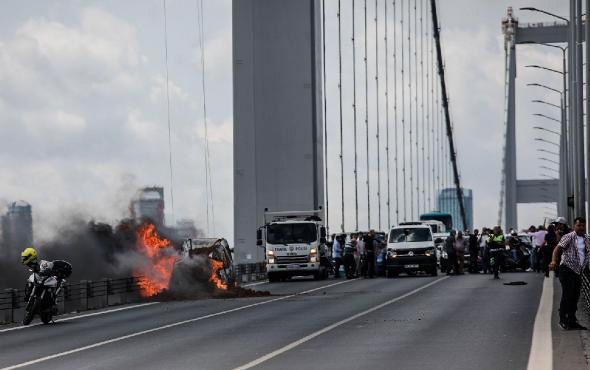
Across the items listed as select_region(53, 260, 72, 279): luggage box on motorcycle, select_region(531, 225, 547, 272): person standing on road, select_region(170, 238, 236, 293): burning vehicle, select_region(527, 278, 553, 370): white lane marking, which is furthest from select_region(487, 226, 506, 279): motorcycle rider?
select_region(53, 260, 72, 279): luggage box on motorcycle

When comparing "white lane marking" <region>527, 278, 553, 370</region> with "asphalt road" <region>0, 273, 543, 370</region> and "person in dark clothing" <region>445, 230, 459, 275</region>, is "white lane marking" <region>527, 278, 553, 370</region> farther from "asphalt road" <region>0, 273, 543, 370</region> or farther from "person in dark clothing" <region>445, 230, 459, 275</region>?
"person in dark clothing" <region>445, 230, 459, 275</region>

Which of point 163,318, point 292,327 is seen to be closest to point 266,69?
point 163,318

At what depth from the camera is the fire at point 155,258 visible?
4097 cm

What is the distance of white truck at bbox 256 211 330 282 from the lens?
175ft

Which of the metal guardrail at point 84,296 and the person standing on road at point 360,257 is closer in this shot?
the metal guardrail at point 84,296

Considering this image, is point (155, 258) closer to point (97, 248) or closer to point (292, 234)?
point (97, 248)

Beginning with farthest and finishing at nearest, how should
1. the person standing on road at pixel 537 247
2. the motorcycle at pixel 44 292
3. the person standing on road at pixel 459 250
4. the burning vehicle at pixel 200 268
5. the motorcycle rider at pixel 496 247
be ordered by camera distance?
1. the person standing on road at pixel 459 250
2. the person standing on road at pixel 537 247
3. the motorcycle rider at pixel 496 247
4. the burning vehicle at pixel 200 268
5. the motorcycle at pixel 44 292

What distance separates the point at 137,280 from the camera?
39.4 m

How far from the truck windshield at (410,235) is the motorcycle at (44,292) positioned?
28699mm

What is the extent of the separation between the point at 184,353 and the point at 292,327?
219 inches

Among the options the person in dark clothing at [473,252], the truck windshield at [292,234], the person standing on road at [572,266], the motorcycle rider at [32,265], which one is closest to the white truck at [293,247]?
the truck windshield at [292,234]

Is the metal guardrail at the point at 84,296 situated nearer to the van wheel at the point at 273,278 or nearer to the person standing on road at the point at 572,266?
the person standing on road at the point at 572,266

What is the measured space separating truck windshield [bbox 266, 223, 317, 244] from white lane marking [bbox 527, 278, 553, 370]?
911 inches

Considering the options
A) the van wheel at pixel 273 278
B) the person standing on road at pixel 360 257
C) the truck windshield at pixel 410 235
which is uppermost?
the truck windshield at pixel 410 235
